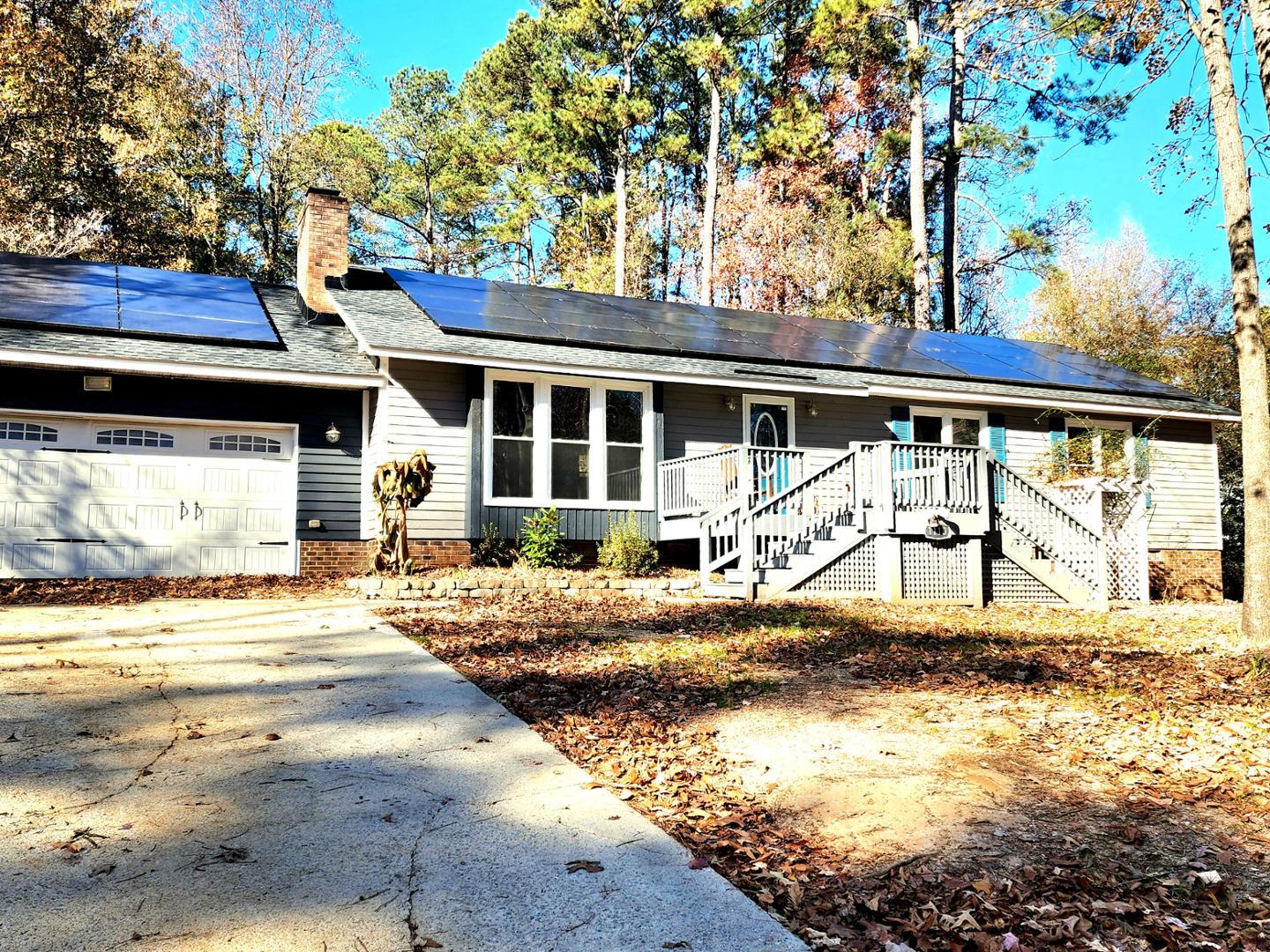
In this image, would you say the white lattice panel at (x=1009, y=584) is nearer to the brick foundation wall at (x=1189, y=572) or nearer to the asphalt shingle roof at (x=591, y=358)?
the asphalt shingle roof at (x=591, y=358)

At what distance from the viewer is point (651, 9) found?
25.6 meters

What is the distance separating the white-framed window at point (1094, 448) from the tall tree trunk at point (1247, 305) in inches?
289

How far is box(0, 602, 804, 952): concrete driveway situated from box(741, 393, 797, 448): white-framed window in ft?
28.1

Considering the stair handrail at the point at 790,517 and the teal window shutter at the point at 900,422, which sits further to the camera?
the teal window shutter at the point at 900,422

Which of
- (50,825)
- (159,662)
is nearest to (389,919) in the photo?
(50,825)

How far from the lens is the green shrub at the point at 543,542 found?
11375 mm

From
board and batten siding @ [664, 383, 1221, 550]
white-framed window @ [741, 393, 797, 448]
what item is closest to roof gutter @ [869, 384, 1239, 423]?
board and batten siding @ [664, 383, 1221, 550]

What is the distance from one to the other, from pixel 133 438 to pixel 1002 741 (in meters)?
10.7

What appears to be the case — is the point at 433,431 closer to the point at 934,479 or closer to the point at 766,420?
the point at 766,420

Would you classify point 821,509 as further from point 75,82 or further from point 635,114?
point 75,82

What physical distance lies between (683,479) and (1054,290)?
59.1 ft

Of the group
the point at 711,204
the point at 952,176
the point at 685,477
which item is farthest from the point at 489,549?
the point at 952,176

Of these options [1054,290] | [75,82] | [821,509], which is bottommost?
[821,509]

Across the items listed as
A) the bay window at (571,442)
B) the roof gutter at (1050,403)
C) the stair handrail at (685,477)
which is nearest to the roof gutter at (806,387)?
the roof gutter at (1050,403)
